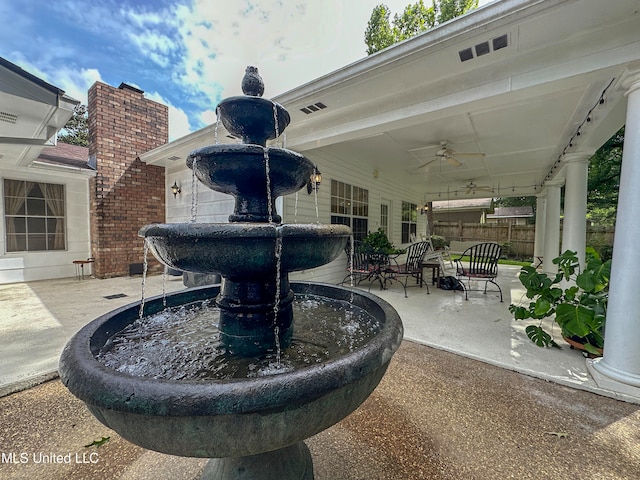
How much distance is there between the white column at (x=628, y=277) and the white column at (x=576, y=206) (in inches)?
96.6

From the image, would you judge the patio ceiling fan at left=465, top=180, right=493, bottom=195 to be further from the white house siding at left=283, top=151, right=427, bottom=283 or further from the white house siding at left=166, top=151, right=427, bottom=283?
the white house siding at left=166, top=151, right=427, bottom=283

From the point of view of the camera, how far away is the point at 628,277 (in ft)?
7.00

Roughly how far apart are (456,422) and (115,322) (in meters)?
2.16

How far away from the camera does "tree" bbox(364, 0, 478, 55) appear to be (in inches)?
465

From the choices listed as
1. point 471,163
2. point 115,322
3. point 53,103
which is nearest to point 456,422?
point 115,322

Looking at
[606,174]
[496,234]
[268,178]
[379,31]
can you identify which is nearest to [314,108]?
[268,178]

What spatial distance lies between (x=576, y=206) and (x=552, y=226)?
3720 mm

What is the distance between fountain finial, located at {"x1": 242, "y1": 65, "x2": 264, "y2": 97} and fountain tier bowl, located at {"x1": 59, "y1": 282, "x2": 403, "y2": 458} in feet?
4.45

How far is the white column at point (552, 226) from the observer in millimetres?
7223

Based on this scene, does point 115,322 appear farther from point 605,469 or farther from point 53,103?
point 53,103

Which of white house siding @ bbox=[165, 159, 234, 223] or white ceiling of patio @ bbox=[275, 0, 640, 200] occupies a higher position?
white ceiling of patio @ bbox=[275, 0, 640, 200]

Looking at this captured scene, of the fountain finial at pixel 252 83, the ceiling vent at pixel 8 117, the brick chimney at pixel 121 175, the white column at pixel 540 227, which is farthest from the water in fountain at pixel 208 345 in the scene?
the white column at pixel 540 227

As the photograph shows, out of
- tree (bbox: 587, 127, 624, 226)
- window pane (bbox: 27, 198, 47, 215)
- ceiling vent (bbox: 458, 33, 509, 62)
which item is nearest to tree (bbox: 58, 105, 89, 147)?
window pane (bbox: 27, 198, 47, 215)

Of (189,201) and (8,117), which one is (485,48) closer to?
(8,117)
